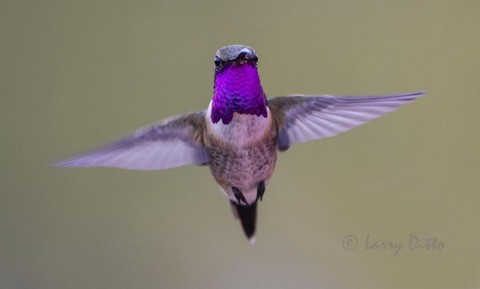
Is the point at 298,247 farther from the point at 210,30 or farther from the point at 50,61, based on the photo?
the point at 50,61

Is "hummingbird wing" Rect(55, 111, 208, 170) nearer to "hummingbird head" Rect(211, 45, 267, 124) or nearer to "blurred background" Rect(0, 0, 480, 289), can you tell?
"hummingbird head" Rect(211, 45, 267, 124)

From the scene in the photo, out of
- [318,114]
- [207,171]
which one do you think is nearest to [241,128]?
[318,114]

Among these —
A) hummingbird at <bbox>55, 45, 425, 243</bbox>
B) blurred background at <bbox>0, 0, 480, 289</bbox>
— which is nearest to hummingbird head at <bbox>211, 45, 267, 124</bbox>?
hummingbird at <bbox>55, 45, 425, 243</bbox>

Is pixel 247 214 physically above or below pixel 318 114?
below

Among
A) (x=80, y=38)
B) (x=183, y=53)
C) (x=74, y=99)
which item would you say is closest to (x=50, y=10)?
(x=80, y=38)

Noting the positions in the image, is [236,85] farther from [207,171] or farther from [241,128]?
[207,171]

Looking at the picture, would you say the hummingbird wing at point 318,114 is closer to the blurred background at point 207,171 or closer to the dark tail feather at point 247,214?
the dark tail feather at point 247,214
